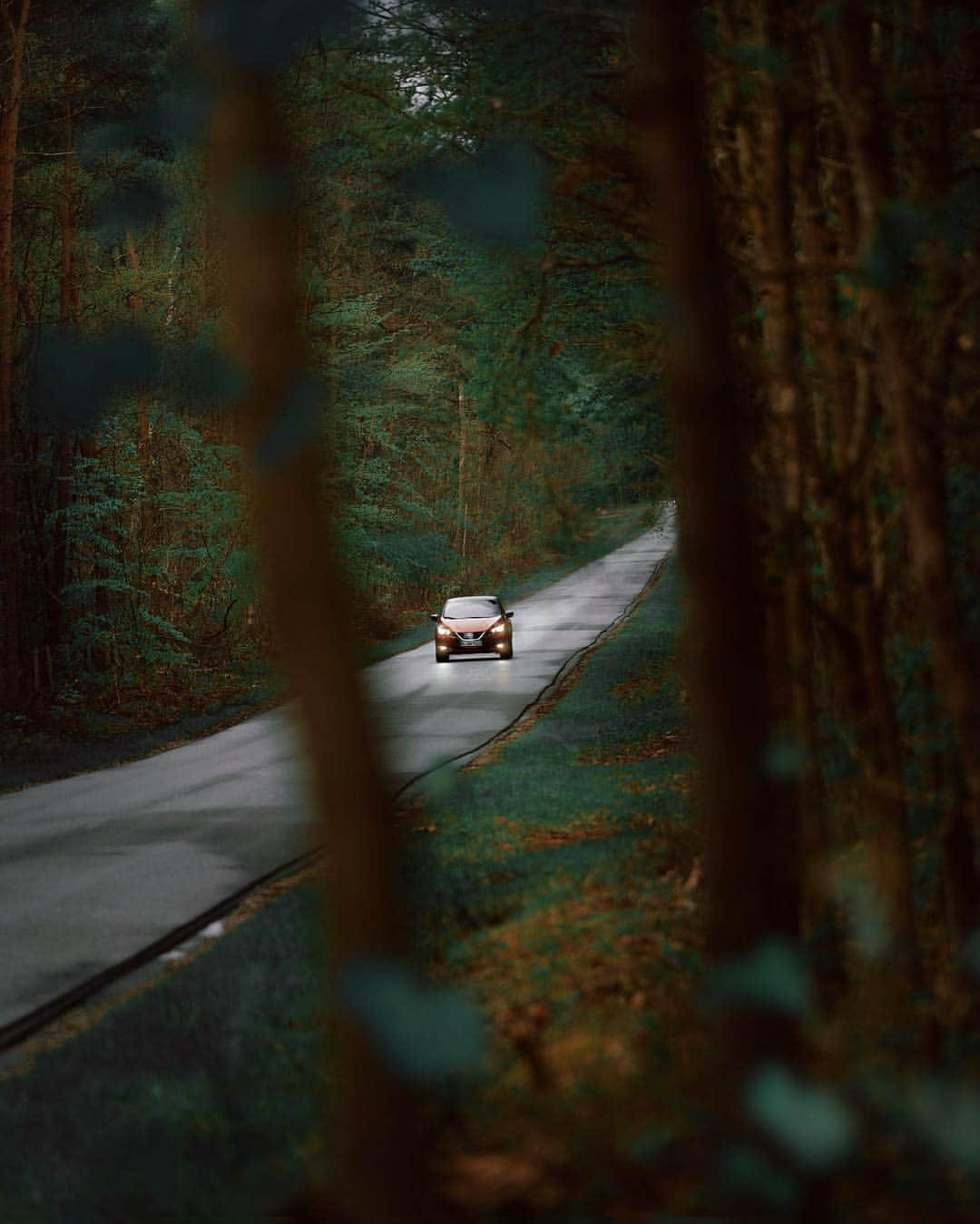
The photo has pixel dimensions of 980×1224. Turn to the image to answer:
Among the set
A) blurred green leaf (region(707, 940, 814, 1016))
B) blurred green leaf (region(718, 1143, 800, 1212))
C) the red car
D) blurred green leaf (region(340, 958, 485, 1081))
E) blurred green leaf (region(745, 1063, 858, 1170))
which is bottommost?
the red car

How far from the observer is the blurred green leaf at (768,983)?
357 cm

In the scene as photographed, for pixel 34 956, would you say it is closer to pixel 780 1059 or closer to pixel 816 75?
pixel 780 1059

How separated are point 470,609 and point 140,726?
34.4ft

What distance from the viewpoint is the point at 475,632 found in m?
31.9

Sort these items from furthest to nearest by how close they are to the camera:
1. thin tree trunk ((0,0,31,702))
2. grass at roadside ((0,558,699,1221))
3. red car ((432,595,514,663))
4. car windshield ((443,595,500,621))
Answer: car windshield ((443,595,500,621))
red car ((432,595,514,663))
thin tree trunk ((0,0,31,702))
grass at roadside ((0,558,699,1221))

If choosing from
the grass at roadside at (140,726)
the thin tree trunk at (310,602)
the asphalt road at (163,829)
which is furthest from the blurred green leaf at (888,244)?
the grass at roadside at (140,726)

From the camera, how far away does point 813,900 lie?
5863 mm

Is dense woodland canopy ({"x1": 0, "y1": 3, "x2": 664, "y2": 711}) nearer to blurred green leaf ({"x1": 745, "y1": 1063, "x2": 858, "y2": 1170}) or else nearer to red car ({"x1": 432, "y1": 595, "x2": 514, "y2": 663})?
blurred green leaf ({"x1": 745, "y1": 1063, "x2": 858, "y2": 1170})

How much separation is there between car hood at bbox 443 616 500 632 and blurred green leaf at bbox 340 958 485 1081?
2829cm

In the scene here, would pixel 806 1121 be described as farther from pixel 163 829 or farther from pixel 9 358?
pixel 9 358

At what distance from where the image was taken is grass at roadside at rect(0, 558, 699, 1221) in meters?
5.04

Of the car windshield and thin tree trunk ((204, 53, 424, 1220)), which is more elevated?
thin tree trunk ((204, 53, 424, 1220))

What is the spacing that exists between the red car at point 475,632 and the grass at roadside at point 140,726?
4.03 meters

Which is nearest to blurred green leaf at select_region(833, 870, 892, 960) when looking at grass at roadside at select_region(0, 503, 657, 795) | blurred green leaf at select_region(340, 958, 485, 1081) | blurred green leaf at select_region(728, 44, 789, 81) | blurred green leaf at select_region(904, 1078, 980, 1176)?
blurred green leaf at select_region(904, 1078, 980, 1176)
